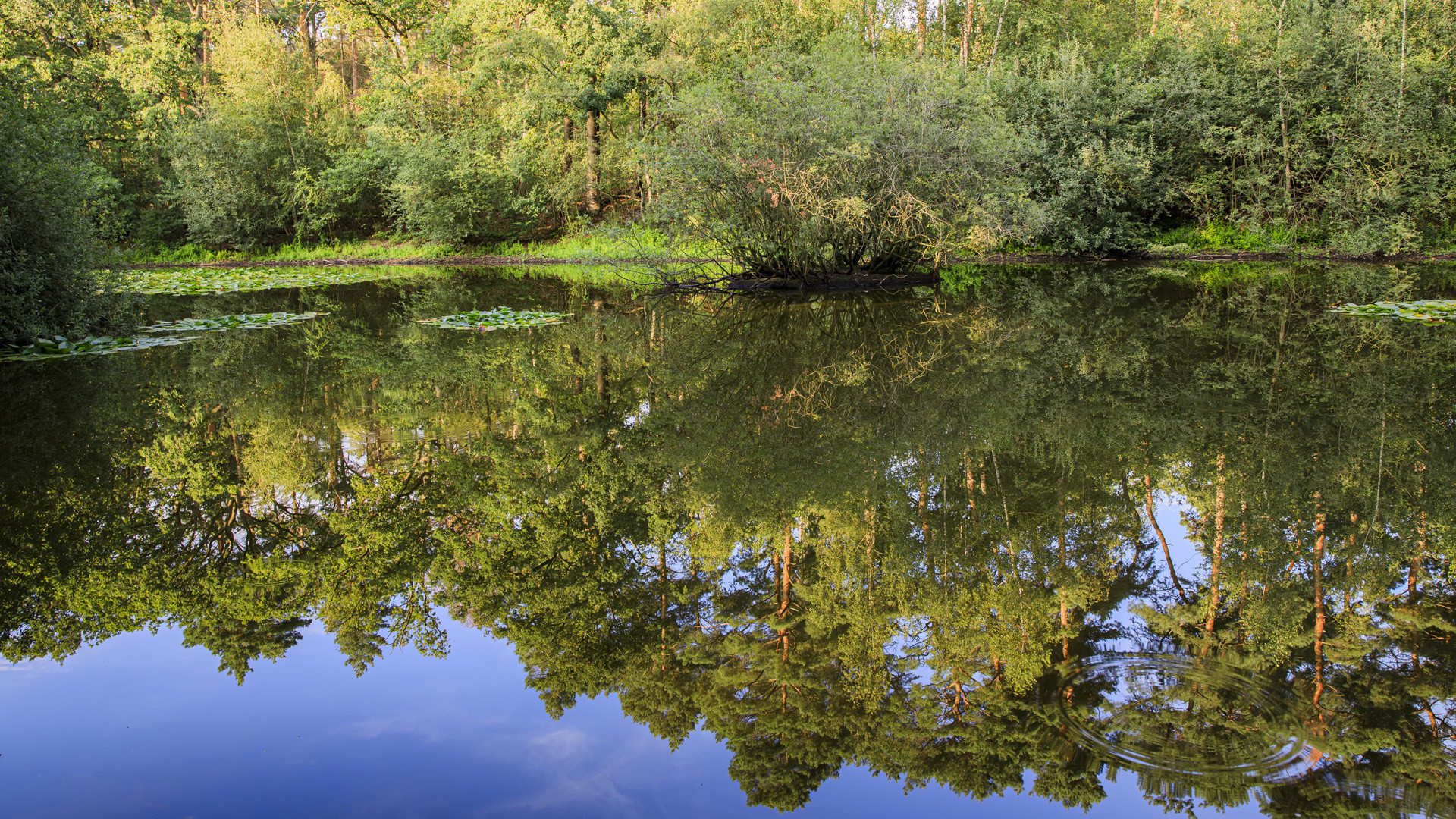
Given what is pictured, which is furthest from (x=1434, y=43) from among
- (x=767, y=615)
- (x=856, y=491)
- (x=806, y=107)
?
(x=767, y=615)

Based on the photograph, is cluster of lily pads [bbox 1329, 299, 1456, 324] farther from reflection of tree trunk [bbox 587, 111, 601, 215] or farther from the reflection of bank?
reflection of tree trunk [bbox 587, 111, 601, 215]

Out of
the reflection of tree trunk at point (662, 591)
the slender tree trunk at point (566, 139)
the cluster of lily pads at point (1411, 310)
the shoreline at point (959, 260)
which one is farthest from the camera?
the slender tree trunk at point (566, 139)

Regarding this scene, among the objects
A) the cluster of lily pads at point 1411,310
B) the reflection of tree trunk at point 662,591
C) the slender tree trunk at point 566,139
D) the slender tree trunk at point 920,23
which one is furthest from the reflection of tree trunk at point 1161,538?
the slender tree trunk at point 566,139

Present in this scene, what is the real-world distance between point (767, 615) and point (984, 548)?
117 cm

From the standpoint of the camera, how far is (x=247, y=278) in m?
19.7

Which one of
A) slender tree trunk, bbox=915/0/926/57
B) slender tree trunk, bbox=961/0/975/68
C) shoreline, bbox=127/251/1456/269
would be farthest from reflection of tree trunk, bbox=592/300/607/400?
slender tree trunk, bbox=915/0/926/57

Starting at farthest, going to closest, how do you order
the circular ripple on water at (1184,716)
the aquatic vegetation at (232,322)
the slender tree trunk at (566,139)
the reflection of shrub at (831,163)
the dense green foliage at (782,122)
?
the slender tree trunk at (566,139), the dense green foliage at (782,122), the reflection of shrub at (831,163), the aquatic vegetation at (232,322), the circular ripple on water at (1184,716)

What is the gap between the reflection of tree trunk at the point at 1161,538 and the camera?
3.46m

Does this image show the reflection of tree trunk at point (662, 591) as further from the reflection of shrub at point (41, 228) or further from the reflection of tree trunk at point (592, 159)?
the reflection of tree trunk at point (592, 159)

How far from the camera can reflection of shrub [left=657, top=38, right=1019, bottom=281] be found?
13.0 meters

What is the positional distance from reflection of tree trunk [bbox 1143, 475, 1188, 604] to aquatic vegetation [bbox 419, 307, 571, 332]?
8.44 metres

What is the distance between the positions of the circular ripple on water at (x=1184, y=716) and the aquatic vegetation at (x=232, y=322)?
479 inches

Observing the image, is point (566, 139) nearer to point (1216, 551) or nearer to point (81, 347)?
point (81, 347)

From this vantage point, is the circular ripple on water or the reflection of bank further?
the circular ripple on water
